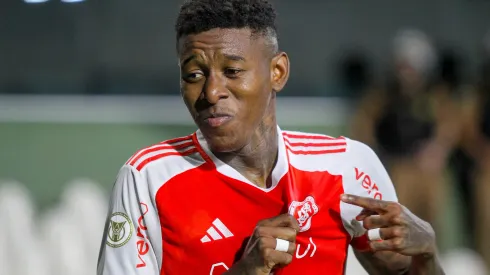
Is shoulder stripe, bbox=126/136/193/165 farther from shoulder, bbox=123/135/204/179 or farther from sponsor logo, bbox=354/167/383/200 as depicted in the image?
sponsor logo, bbox=354/167/383/200

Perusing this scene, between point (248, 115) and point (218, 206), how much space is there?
0.28 meters

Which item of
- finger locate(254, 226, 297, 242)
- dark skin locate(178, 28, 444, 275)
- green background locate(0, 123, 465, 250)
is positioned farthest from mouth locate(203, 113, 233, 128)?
green background locate(0, 123, 465, 250)

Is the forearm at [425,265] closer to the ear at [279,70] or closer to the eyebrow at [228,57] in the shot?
the ear at [279,70]

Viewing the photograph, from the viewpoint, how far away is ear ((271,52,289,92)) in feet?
10.0

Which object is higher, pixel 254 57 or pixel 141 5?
pixel 254 57

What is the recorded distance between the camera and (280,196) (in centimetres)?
307

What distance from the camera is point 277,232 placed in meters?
2.78

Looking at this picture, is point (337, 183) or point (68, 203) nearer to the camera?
point (337, 183)

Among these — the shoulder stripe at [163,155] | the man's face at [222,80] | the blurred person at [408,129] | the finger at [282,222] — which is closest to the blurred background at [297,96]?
the blurred person at [408,129]

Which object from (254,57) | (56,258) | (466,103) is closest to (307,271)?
(254,57)

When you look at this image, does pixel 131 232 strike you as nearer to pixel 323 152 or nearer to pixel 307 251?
pixel 307 251

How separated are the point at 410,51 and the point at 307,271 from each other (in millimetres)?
4746

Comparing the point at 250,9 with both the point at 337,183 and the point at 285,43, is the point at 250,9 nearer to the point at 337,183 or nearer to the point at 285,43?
the point at 337,183

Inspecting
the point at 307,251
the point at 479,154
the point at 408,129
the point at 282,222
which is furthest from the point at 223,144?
the point at 479,154
